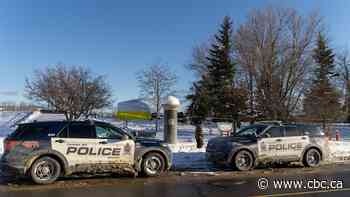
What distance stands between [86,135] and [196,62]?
32.5 metres

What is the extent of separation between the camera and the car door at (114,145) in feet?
32.4

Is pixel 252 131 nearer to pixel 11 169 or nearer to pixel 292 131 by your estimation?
pixel 292 131

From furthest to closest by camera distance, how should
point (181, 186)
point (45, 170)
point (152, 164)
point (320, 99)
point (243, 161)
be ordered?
point (320, 99), point (243, 161), point (152, 164), point (45, 170), point (181, 186)

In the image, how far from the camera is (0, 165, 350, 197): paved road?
788cm

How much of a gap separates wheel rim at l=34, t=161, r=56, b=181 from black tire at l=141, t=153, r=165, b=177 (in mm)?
2587

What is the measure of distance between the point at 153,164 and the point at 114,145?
1.39 m

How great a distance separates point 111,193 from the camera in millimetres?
7883

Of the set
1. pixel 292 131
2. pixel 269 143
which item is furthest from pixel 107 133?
pixel 292 131

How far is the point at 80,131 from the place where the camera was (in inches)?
385

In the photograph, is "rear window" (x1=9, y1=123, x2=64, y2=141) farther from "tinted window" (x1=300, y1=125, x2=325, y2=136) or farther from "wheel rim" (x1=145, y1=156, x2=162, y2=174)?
→ "tinted window" (x1=300, y1=125, x2=325, y2=136)

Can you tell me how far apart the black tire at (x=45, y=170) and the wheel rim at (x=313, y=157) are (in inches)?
351

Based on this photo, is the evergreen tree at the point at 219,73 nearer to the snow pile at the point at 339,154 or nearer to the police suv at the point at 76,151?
the snow pile at the point at 339,154

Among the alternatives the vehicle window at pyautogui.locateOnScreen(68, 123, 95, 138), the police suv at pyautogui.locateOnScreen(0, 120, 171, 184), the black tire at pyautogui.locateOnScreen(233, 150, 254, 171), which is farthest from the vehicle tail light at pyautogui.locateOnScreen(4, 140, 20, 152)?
the black tire at pyautogui.locateOnScreen(233, 150, 254, 171)

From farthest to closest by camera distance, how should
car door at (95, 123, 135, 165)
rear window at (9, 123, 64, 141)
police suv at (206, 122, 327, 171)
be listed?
police suv at (206, 122, 327, 171), car door at (95, 123, 135, 165), rear window at (9, 123, 64, 141)
